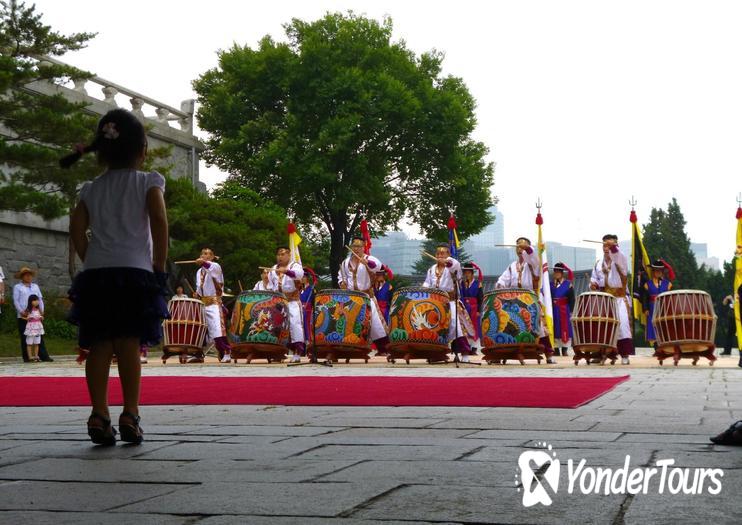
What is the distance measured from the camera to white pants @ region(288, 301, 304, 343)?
1753 cm

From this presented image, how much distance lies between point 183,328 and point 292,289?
6.37 feet

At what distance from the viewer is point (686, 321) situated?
14.7m

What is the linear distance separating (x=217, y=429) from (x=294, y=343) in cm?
1233

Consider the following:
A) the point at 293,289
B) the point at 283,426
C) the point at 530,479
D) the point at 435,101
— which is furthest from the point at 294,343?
the point at 435,101

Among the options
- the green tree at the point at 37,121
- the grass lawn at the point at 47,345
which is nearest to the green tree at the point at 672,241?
the grass lawn at the point at 47,345

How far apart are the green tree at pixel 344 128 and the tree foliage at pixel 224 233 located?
16.8ft

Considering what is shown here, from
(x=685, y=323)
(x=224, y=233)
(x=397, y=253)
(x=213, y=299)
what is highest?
(x=397, y=253)

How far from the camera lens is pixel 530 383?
29.2 ft

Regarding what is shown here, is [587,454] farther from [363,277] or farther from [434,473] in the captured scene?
[363,277]

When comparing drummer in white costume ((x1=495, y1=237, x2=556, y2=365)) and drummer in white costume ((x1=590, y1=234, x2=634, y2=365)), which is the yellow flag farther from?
drummer in white costume ((x1=495, y1=237, x2=556, y2=365))

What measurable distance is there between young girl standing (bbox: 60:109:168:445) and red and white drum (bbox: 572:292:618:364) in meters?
10.9

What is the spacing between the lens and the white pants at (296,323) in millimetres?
17531

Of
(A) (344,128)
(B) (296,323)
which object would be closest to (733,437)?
(B) (296,323)

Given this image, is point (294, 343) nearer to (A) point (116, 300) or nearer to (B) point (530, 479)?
(A) point (116, 300)
